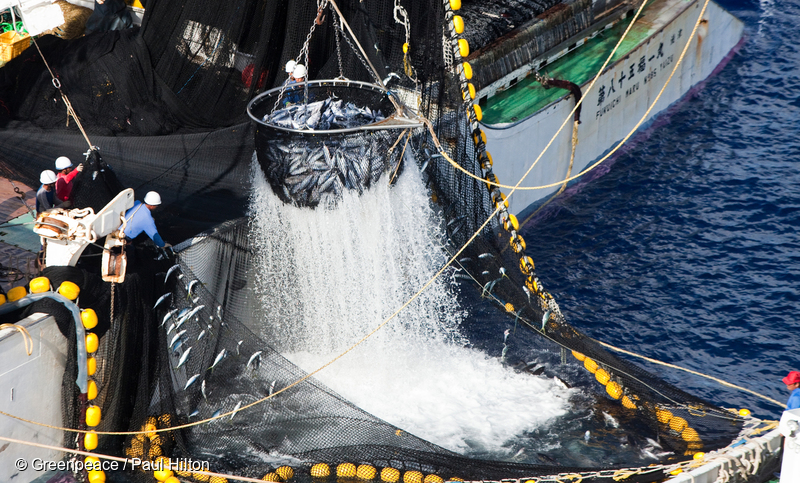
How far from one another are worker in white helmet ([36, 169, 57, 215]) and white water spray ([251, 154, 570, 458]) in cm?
235

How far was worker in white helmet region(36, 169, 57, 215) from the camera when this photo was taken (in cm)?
890

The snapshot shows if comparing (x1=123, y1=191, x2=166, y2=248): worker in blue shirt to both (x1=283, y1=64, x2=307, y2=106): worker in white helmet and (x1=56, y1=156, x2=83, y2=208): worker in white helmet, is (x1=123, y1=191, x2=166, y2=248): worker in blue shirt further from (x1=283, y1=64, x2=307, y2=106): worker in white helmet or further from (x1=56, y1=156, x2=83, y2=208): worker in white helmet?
(x1=283, y1=64, x2=307, y2=106): worker in white helmet

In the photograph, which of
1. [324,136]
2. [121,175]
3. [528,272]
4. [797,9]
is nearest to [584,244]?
[528,272]

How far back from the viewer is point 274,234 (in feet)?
30.9

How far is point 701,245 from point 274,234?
8641 millimetres

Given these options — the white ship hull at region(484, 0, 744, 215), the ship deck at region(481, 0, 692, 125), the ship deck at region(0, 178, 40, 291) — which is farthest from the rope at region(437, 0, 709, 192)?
the ship deck at region(0, 178, 40, 291)

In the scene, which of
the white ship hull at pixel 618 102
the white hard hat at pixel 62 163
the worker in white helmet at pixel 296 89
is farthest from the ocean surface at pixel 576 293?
the white hard hat at pixel 62 163

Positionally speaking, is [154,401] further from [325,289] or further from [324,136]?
[324,136]

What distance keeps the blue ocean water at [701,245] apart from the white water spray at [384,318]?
293cm

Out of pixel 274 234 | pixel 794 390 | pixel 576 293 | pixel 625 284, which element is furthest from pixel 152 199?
pixel 625 284

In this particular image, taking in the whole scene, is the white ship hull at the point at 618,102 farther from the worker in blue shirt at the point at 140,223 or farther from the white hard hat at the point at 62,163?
the white hard hat at the point at 62,163

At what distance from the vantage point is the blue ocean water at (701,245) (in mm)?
11656

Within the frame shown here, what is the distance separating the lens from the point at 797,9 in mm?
22812

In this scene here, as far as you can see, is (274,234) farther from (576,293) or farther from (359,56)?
(576,293)
